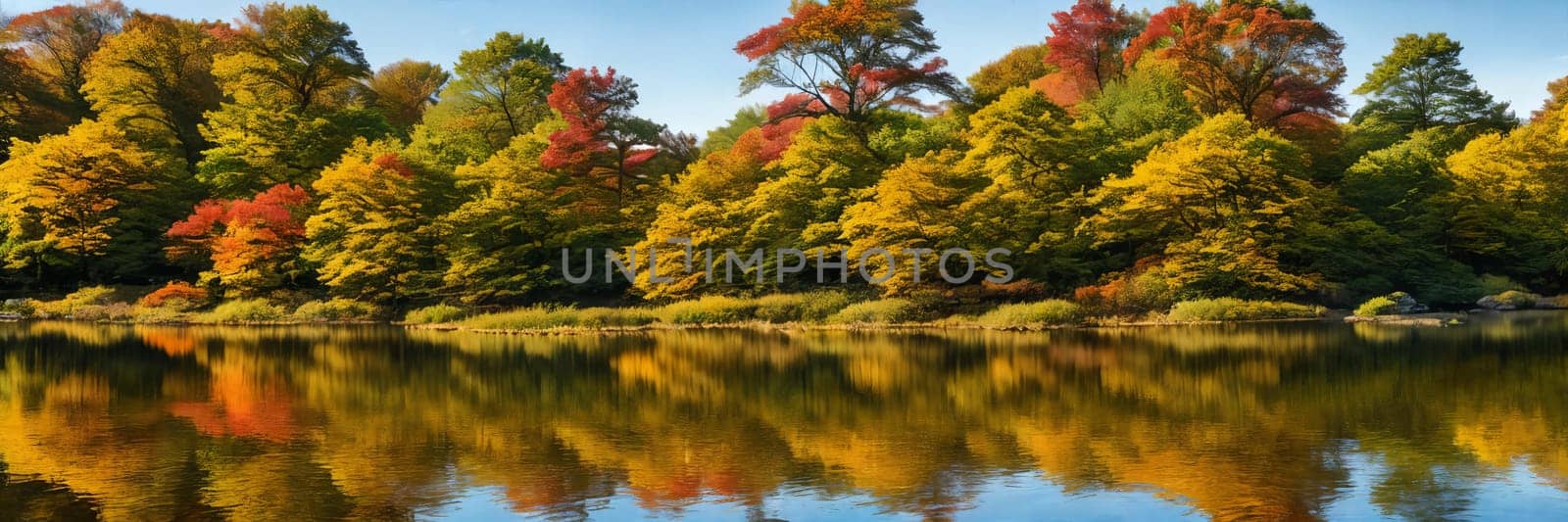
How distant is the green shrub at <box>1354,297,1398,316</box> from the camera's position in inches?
1171

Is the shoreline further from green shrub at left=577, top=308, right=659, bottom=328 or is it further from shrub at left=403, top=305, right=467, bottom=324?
shrub at left=403, top=305, right=467, bottom=324

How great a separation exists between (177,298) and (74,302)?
4.90m

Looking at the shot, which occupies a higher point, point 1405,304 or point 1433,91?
point 1433,91

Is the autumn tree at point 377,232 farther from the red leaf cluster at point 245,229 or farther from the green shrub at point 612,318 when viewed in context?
the green shrub at point 612,318

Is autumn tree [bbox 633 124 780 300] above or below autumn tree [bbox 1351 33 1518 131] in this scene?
below

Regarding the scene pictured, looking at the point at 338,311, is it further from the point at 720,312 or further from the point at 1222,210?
the point at 1222,210

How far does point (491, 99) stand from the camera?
47.3 meters

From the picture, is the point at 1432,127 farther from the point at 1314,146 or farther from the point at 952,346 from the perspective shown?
the point at 952,346

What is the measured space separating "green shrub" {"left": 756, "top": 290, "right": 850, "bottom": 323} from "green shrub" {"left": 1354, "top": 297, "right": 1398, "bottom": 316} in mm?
15305

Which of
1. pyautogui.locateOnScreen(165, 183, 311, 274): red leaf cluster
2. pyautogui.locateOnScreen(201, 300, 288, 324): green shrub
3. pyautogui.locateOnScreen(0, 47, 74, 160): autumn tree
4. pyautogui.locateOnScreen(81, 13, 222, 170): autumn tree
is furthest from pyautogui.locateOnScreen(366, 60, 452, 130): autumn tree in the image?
pyautogui.locateOnScreen(201, 300, 288, 324): green shrub

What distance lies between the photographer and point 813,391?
1536 centimetres

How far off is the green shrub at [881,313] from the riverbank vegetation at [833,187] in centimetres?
9

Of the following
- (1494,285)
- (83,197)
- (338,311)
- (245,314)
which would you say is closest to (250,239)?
(245,314)

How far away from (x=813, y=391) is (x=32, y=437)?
989cm
